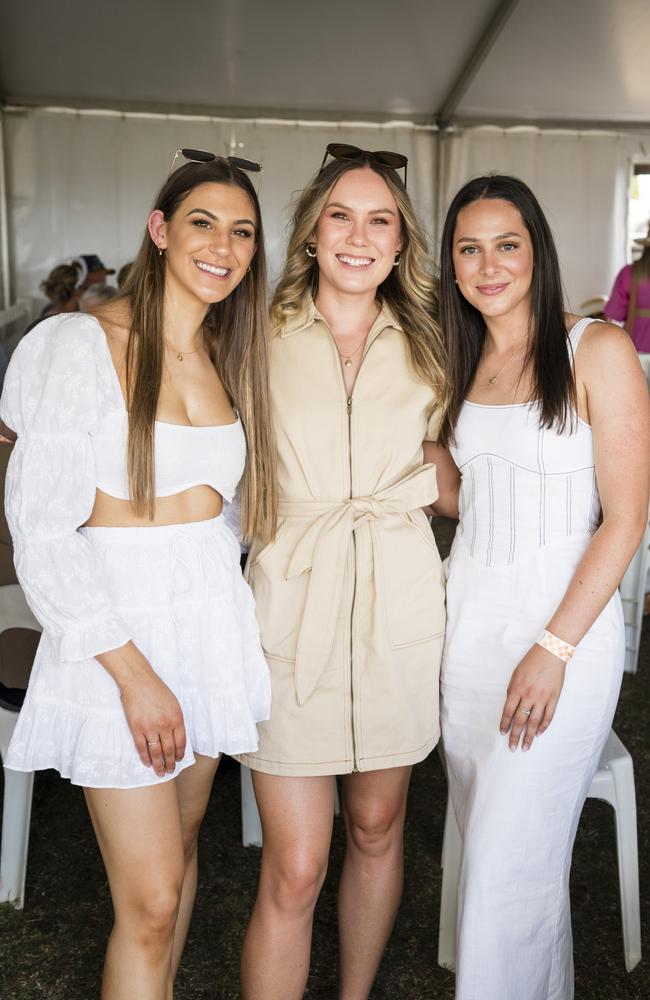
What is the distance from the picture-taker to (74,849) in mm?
2844

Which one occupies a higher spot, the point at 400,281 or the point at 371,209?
the point at 371,209

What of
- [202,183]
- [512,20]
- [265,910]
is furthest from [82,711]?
[512,20]

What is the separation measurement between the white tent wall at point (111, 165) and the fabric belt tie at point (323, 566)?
8489 millimetres

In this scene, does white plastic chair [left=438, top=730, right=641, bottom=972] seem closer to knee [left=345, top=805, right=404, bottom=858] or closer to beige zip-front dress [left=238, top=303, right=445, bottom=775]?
knee [left=345, top=805, right=404, bottom=858]

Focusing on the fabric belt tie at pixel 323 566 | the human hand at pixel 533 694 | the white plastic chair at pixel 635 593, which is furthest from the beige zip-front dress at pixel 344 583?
the white plastic chair at pixel 635 593

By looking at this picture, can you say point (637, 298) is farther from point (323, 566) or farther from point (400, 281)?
point (323, 566)

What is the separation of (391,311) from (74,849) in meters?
1.87

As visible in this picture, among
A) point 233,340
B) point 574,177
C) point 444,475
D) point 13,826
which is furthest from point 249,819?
point 574,177

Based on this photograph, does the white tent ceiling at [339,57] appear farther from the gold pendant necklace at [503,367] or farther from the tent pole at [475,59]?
the gold pendant necklace at [503,367]

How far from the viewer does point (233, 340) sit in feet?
6.56

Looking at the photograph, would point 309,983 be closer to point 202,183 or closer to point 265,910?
point 265,910

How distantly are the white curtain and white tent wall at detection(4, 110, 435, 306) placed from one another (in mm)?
484

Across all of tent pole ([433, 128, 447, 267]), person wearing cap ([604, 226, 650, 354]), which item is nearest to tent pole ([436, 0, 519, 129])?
tent pole ([433, 128, 447, 267])

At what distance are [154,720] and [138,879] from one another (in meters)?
0.28
